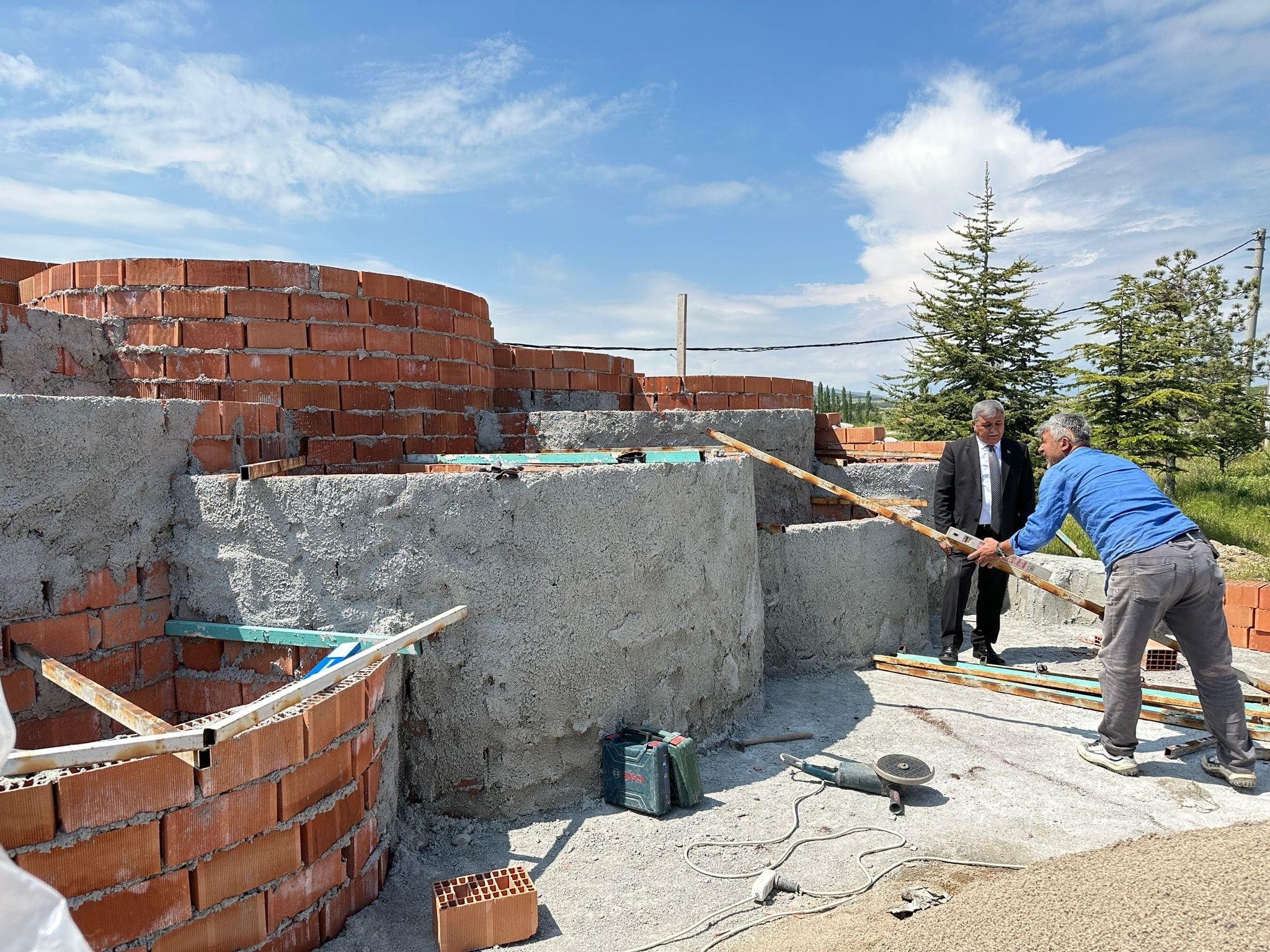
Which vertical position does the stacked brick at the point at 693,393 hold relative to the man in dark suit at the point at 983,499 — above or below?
above

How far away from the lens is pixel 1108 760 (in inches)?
128

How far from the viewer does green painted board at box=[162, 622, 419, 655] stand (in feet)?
8.71

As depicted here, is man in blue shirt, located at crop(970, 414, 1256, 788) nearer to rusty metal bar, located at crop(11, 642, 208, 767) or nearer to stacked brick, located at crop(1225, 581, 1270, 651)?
stacked brick, located at crop(1225, 581, 1270, 651)

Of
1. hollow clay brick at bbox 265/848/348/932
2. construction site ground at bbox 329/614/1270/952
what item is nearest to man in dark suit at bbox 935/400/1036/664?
construction site ground at bbox 329/614/1270/952

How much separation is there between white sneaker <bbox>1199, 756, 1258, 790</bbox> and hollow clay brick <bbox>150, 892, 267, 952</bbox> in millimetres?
3536

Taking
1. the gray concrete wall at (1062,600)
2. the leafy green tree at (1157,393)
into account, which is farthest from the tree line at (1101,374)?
the gray concrete wall at (1062,600)

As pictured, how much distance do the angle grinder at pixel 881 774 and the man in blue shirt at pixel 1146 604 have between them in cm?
90

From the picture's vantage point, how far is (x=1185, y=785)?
10.2 ft

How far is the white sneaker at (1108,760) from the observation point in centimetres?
318

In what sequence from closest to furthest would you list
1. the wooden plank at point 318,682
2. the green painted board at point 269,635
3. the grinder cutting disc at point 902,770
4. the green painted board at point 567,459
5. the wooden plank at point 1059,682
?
the wooden plank at point 318,682, the green painted board at point 269,635, the grinder cutting disc at point 902,770, the green painted board at point 567,459, the wooden plank at point 1059,682

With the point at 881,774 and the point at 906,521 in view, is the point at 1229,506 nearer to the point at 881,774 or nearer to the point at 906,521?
the point at 906,521

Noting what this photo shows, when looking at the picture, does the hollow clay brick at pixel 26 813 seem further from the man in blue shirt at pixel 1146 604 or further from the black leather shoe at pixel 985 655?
the black leather shoe at pixel 985 655

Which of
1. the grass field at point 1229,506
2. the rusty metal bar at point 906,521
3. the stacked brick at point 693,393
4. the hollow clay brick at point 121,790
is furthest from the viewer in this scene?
the grass field at point 1229,506

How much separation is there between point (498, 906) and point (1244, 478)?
51.8 ft
